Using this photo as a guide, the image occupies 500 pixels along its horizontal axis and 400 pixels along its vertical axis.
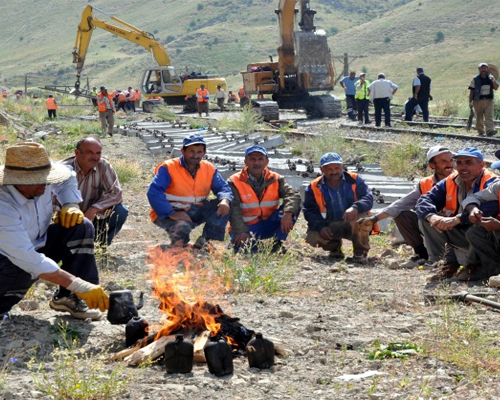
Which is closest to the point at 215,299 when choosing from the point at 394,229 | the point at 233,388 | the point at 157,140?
the point at 233,388

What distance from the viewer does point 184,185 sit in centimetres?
930

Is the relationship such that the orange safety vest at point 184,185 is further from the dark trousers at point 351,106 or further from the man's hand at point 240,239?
the dark trousers at point 351,106

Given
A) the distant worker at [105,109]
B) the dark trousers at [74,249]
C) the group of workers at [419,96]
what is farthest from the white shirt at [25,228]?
the distant worker at [105,109]

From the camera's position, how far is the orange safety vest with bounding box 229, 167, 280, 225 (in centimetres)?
949

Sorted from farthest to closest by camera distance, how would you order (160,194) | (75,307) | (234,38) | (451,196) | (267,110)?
(234,38) < (267,110) < (160,194) < (451,196) < (75,307)

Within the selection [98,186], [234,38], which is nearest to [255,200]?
[98,186]

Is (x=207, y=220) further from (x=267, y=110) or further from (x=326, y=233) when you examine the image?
(x=267, y=110)

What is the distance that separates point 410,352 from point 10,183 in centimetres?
271

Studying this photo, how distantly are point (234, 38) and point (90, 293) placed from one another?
341ft

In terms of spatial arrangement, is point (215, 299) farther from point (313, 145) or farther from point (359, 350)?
point (313, 145)

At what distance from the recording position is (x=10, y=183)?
5582 millimetres

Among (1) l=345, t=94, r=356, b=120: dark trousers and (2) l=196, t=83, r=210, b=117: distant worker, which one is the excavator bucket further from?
(2) l=196, t=83, r=210, b=117: distant worker

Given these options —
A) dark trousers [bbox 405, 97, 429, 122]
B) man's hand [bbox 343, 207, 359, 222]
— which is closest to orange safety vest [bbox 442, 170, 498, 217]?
man's hand [bbox 343, 207, 359, 222]

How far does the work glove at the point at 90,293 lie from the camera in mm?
5500
